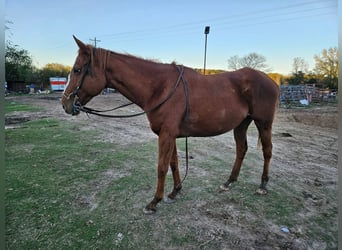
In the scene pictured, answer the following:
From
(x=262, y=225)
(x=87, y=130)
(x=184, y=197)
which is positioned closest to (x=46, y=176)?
(x=184, y=197)

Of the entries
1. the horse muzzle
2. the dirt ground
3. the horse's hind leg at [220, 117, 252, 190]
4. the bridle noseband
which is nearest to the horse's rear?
the horse's hind leg at [220, 117, 252, 190]

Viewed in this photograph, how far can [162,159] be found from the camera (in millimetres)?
2457

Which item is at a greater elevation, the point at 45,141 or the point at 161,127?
the point at 161,127

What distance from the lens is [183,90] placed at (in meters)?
2.51

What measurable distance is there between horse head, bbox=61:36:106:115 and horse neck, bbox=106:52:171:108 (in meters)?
0.12

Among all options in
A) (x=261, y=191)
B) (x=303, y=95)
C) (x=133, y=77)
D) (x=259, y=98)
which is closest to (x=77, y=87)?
(x=133, y=77)

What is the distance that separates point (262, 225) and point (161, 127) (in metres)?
1.56

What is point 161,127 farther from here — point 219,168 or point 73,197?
point 219,168

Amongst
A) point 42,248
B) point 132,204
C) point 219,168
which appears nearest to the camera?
point 42,248

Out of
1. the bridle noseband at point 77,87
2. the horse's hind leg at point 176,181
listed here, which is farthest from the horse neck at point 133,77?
the horse's hind leg at point 176,181

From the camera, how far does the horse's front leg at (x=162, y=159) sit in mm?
2414

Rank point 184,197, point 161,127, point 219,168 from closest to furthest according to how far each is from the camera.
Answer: point 161,127, point 184,197, point 219,168

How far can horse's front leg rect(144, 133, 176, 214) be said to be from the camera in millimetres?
2414

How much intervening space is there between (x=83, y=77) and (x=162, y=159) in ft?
4.26
